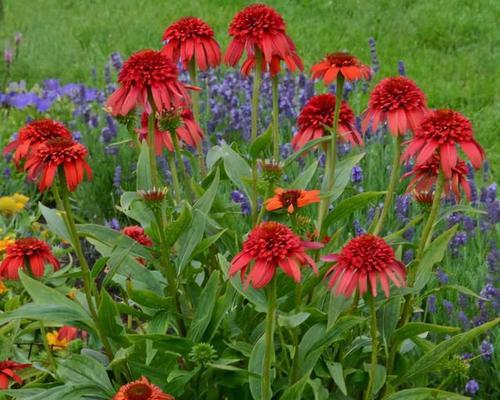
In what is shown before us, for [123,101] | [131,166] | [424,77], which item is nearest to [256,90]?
[123,101]

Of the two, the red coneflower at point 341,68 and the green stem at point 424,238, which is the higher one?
the red coneflower at point 341,68

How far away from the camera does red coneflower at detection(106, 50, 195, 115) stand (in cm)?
193

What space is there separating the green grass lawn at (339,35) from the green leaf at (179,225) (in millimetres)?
3387

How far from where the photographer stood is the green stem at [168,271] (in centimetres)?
193

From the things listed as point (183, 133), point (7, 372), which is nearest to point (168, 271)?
point (183, 133)

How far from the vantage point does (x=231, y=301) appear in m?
2.10

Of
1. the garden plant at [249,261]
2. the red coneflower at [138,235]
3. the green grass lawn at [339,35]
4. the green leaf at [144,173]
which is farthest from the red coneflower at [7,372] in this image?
the green grass lawn at [339,35]

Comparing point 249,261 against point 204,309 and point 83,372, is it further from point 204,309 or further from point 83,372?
point 83,372

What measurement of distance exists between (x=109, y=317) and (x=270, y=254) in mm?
603

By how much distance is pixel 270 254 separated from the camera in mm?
1622

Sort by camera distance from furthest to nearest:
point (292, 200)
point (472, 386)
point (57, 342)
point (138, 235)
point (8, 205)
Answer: point (8, 205) → point (57, 342) → point (472, 386) → point (138, 235) → point (292, 200)

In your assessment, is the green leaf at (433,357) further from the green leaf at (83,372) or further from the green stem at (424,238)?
the green leaf at (83,372)

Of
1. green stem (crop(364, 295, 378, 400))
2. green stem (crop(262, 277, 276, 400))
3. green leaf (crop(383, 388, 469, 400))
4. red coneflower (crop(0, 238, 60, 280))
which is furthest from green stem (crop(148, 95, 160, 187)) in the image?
green leaf (crop(383, 388, 469, 400))

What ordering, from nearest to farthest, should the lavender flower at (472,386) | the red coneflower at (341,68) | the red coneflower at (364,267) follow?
1. the red coneflower at (364,267)
2. the red coneflower at (341,68)
3. the lavender flower at (472,386)
